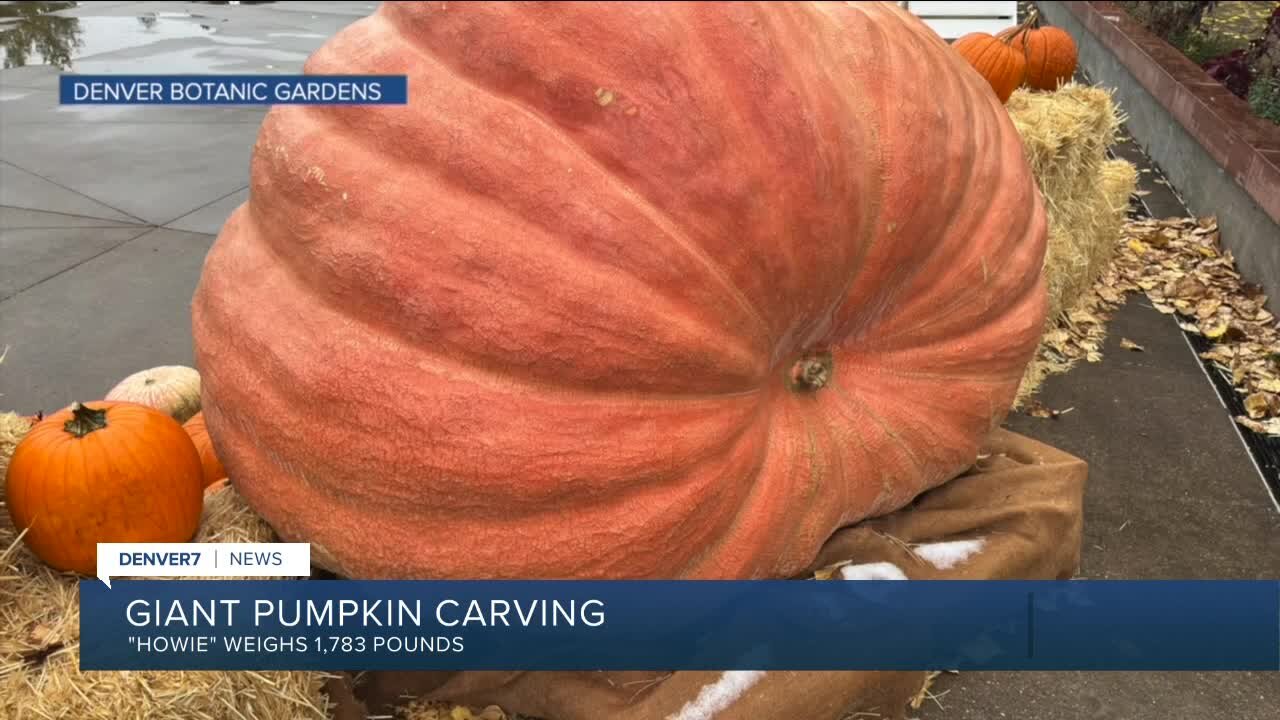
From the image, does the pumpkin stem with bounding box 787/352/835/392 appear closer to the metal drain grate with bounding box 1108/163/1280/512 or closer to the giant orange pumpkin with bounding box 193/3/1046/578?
the giant orange pumpkin with bounding box 193/3/1046/578

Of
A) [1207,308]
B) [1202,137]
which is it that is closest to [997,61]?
[1202,137]

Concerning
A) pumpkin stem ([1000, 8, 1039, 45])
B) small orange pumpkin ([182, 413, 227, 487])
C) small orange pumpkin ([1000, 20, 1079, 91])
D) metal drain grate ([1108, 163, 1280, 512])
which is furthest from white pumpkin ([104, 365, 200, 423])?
small orange pumpkin ([1000, 20, 1079, 91])

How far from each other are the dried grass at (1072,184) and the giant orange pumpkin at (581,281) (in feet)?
8.06

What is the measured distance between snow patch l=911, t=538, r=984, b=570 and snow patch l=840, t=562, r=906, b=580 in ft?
0.38

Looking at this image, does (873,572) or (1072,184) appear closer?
(873,572)

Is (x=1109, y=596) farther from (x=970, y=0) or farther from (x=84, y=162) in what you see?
(x=970, y=0)

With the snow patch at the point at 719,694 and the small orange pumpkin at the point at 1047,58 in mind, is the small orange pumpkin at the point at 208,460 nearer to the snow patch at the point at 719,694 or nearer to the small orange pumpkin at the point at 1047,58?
the snow patch at the point at 719,694

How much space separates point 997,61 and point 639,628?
4215 millimetres

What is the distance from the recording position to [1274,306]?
15.3 ft

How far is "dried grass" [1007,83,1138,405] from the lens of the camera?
4629 millimetres

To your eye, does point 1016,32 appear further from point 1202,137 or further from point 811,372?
point 811,372

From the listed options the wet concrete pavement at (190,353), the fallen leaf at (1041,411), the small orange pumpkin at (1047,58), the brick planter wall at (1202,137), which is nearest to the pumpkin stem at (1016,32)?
the small orange pumpkin at (1047,58)

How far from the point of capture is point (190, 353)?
4359 millimetres

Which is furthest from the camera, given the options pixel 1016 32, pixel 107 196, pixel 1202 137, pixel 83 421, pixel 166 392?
pixel 107 196
